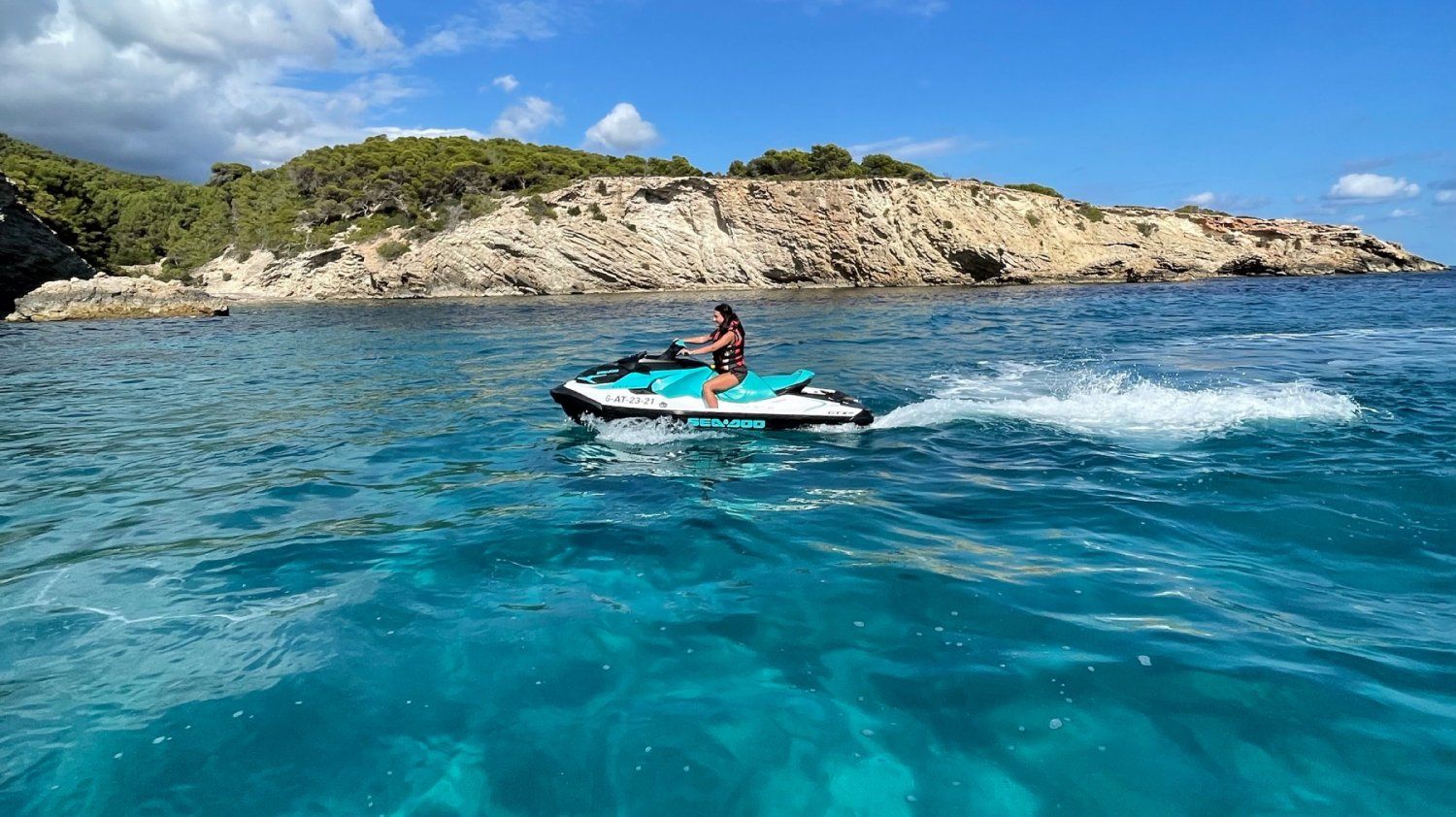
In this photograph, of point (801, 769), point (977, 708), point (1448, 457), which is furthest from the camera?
point (1448, 457)

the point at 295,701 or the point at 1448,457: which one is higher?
the point at 1448,457

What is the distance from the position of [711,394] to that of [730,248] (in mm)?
42358

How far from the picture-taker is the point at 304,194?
6500 cm

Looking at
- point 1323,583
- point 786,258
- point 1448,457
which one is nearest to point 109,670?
point 1323,583

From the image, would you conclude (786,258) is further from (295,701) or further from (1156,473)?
(295,701)

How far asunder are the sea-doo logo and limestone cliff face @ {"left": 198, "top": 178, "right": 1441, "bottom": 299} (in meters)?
40.9

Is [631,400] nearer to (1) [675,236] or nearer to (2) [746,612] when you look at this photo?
(2) [746,612]

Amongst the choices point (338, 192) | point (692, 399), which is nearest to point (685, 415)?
point (692, 399)

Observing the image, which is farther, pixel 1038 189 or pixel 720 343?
pixel 1038 189

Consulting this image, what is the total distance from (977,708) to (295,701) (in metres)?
3.40

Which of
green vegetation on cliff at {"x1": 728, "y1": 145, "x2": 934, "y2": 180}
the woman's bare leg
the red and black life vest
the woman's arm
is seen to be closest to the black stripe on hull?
the woman's bare leg

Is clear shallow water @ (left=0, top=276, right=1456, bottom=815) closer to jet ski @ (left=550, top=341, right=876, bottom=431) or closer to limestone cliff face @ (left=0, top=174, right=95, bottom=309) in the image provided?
jet ski @ (left=550, top=341, right=876, bottom=431)

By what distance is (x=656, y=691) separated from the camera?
13.0 feet

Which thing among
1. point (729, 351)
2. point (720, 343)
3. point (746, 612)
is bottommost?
point (746, 612)
